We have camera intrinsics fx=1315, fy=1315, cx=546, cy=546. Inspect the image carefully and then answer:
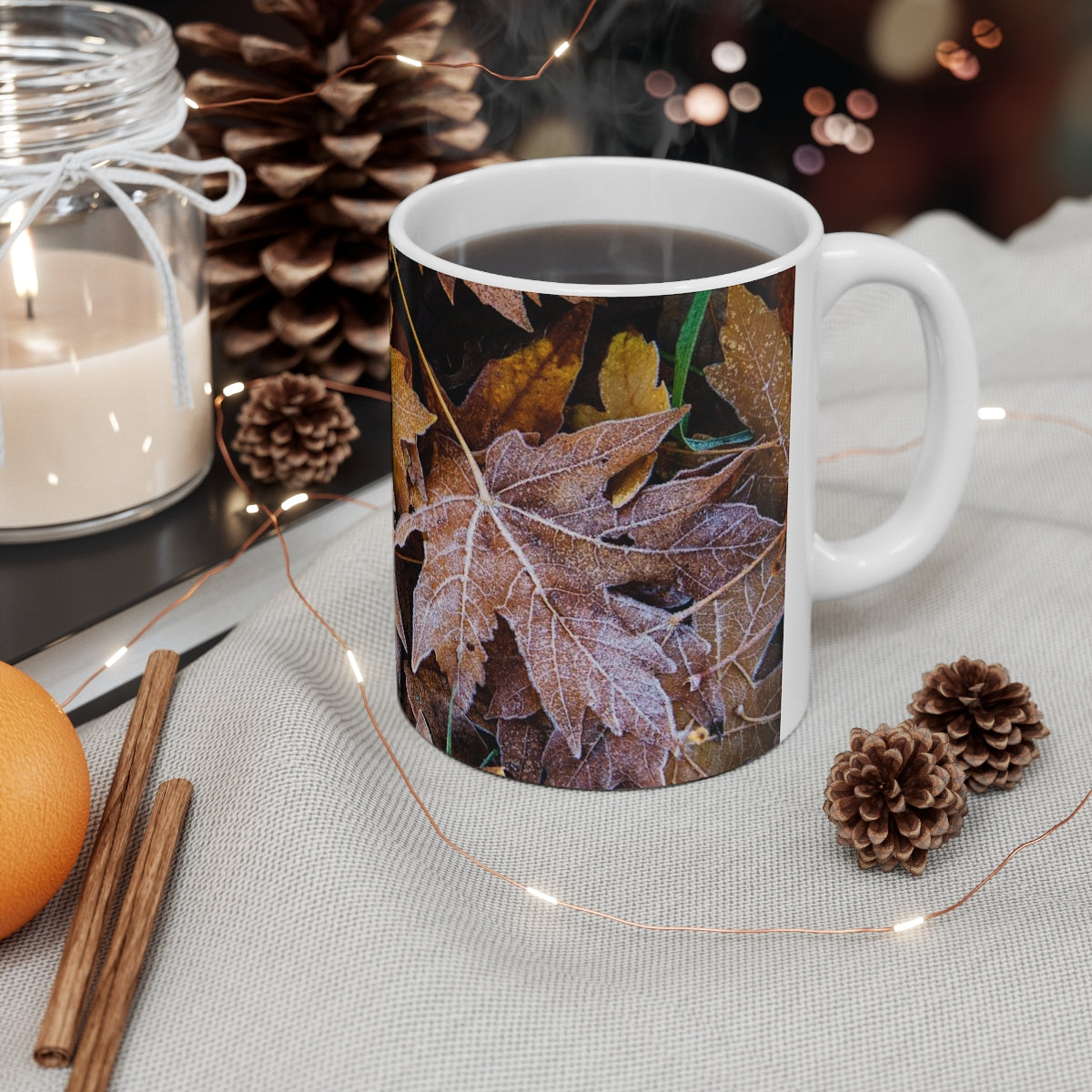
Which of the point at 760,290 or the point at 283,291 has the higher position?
the point at 760,290

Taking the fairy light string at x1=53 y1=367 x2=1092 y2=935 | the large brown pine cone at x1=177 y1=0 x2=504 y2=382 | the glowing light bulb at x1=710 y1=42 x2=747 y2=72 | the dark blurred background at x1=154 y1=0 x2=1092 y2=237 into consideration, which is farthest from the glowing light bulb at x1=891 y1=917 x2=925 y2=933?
the glowing light bulb at x1=710 y1=42 x2=747 y2=72

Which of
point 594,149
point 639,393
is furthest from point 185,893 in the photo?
point 594,149

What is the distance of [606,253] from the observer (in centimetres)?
54

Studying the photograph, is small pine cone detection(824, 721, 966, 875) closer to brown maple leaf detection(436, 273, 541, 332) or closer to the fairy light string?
the fairy light string

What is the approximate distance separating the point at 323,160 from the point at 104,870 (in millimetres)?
499

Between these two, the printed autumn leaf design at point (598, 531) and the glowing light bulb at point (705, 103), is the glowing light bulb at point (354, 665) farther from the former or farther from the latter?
the glowing light bulb at point (705, 103)

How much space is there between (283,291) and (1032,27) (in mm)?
697

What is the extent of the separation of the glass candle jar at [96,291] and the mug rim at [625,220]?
0.60 feet

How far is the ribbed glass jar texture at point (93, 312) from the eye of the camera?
0.62 m

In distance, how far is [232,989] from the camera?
41 centimetres

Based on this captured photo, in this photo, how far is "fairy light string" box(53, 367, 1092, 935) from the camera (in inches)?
17.7

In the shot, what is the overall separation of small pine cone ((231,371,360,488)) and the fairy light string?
0.05 feet

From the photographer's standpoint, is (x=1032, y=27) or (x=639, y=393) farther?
(x=1032, y=27)

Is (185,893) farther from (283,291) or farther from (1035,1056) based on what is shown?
(283,291)
